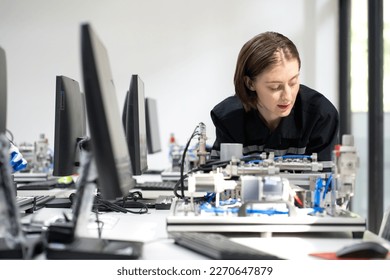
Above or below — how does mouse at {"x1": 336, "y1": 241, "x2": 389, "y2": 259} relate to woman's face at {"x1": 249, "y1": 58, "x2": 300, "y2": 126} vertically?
below

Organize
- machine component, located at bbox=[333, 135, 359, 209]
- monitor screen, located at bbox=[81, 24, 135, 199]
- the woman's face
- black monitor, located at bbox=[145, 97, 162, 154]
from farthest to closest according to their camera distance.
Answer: black monitor, located at bbox=[145, 97, 162, 154], the woman's face, machine component, located at bbox=[333, 135, 359, 209], monitor screen, located at bbox=[81, 24, 135, 199]

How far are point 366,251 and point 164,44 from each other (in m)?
2.83

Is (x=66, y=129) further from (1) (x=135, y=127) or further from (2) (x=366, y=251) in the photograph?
(2) (x=366, y=251)

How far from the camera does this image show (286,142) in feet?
6.38

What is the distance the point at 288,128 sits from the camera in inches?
76.9

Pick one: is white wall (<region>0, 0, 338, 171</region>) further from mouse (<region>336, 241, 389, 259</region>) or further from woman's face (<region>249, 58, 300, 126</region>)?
mouse (<region>336, 241, 389, 259</region>)

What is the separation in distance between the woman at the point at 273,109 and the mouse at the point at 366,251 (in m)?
0.73

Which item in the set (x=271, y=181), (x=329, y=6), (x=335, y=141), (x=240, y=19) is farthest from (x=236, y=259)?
(x=329, y=6)

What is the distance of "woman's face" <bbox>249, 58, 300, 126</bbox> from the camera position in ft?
5.61

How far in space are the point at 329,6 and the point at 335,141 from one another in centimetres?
174

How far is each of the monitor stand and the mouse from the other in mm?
377

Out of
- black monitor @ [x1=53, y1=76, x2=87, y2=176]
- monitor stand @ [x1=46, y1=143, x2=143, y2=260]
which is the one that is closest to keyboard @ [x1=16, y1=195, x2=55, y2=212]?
black monitor @ [x1=53, y1=76, x2=87, y2=176]
